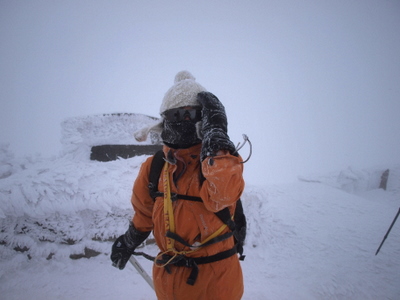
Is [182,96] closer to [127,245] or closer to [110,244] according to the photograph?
[127,245]

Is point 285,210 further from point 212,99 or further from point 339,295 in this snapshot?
point 212,99

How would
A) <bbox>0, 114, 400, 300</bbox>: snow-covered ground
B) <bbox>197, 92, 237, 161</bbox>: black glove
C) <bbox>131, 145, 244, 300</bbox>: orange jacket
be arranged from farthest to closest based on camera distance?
<bbox>0, 114, 400, 300</bbox>: snow-covered ground, <bbox>131, 145, 244, 300</bbox>: orange jacket, <bbox>197, 92, 237, 161</bbox>: black glove

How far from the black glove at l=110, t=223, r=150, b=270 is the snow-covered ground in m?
1.99

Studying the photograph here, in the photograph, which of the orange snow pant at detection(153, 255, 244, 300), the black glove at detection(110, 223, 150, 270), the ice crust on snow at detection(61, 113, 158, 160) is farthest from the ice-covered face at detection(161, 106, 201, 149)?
the ice crust on snow at detection(61, 113, 158, 160)

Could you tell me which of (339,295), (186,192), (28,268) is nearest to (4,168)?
(28,268)

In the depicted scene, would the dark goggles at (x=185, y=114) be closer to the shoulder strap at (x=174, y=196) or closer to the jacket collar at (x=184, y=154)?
the jacket collar at (x=184, y=154)

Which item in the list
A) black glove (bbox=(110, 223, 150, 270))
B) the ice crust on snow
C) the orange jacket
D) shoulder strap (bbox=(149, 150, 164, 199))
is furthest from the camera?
the ice crust on snow

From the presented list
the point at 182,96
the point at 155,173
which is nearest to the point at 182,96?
the point at 182,96

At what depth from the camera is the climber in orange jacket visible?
1498 millimetres

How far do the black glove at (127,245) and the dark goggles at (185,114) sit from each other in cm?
165

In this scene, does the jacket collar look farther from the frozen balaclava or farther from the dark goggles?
the dark goggles

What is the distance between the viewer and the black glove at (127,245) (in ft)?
7.94

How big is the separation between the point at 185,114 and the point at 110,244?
4452 mm

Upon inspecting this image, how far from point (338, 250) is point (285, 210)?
160cm
